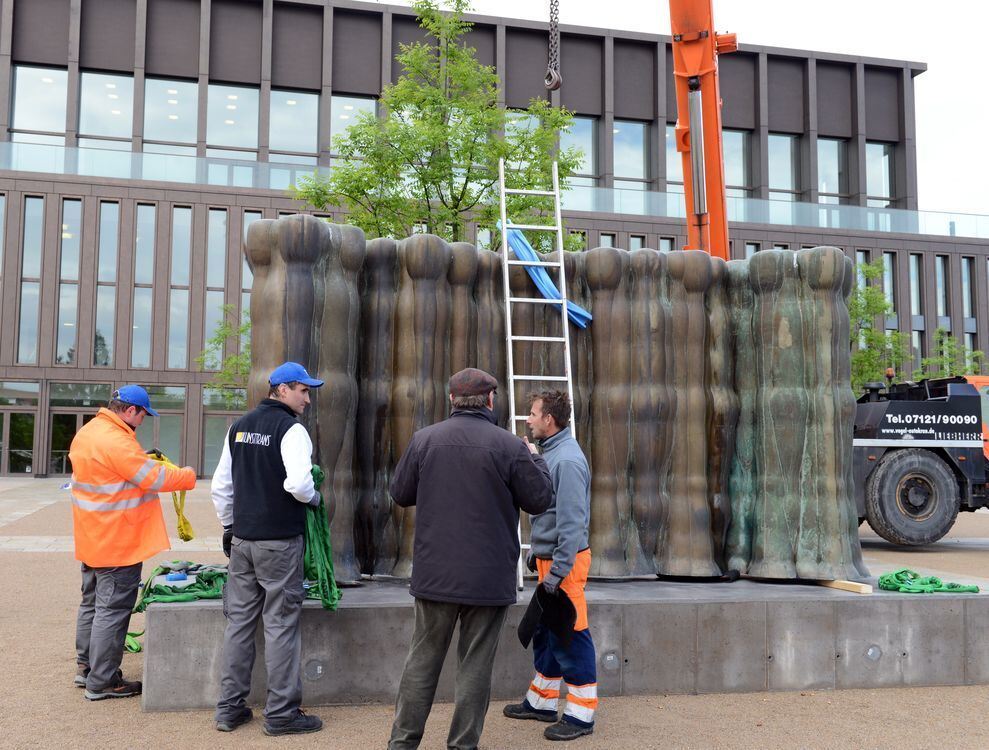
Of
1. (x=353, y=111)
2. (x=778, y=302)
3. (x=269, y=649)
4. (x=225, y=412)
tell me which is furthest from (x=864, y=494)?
(x=353, y=111)

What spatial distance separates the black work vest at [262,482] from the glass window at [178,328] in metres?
29.6

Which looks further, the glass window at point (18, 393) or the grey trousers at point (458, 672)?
the glass window at point (18, 393)

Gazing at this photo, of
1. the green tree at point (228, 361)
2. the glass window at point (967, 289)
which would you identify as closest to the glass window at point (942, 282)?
the glass window at point (967, 289)

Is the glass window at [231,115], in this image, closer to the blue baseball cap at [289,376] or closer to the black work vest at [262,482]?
the blue baseball cap at [289,376]

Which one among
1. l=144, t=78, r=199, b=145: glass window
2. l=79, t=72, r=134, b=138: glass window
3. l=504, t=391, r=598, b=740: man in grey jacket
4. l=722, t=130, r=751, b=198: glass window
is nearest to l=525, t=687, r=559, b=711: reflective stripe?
l=504, t=391, r=598, b=740: man in grey jacket

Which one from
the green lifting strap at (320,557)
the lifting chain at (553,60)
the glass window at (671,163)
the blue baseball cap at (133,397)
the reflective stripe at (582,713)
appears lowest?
the reflective stripe at (582,713)

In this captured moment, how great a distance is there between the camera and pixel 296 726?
5.40 metres

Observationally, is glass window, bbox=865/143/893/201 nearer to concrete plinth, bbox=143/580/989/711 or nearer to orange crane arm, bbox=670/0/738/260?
orange crane arm, bbox=670/0/738/260

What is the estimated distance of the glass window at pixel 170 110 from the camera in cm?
3512

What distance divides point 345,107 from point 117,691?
32803 millimetres

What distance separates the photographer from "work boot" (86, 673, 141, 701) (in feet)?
19.9

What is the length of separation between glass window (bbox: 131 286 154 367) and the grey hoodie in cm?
3049

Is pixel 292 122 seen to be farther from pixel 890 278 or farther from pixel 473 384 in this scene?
pixel 473 384

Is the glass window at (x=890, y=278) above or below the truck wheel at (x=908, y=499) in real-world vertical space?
above
